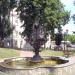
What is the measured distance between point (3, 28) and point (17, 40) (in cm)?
1397

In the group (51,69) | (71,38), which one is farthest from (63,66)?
(71,38)

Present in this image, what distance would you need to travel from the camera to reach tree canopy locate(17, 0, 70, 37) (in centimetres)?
4603

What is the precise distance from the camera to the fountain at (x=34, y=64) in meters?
16.5

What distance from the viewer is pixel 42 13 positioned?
46219 millimetres

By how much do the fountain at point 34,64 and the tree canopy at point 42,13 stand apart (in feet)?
79.4

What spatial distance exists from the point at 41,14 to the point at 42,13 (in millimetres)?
285

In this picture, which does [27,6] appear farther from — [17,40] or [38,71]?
[38,71]

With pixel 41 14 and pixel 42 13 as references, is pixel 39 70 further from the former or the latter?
pixel 41 14

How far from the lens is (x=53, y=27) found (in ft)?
157

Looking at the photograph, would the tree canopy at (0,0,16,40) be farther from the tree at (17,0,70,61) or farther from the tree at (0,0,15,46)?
the tree at (17,0,70,61)

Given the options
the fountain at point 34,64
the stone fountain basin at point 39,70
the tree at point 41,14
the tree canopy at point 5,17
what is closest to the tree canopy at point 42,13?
the tree at point 41,14

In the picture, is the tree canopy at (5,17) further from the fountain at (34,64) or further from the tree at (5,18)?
the fountain at (34,64)

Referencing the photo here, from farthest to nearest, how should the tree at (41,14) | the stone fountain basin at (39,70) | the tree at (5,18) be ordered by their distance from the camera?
1. the tree at (5,18)
2. the tree at (41,14)
3. the stone fountain basin at (39,70)

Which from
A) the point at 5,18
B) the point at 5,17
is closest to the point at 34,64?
the point at 5,18
